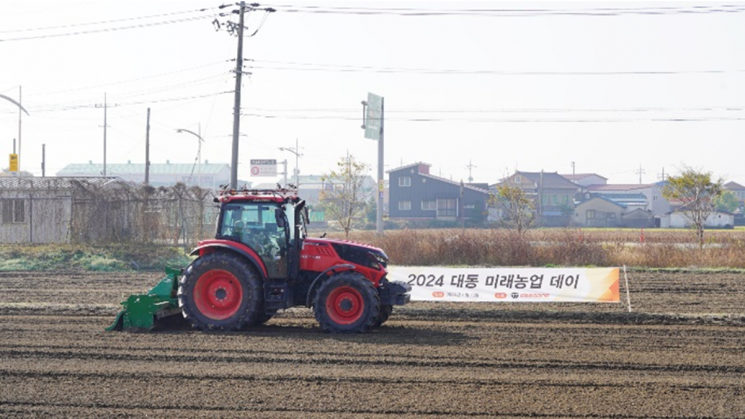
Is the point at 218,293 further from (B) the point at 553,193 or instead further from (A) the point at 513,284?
(B) the point at 553,193

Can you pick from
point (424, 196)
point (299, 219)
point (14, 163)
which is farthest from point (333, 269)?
point (424, 196)

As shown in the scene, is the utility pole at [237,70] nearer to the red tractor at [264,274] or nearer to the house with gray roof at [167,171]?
the red tractor at [264,274]

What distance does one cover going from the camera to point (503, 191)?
1297 inches

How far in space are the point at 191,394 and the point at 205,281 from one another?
392cm

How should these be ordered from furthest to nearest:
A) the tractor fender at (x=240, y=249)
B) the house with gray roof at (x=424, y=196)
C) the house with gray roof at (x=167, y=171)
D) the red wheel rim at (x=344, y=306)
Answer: the house with gray roof at (x=167, y=171)
the house with gray roof at (x=424, y=196)
the tractor fender at (x=240, y=249)
the red wheel rim at (x=344, y=306)

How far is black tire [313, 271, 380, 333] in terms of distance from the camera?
11.9m

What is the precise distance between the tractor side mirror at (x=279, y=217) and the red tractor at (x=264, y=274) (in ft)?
0.05

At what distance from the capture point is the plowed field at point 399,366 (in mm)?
8117

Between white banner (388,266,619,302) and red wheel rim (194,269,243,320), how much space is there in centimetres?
422

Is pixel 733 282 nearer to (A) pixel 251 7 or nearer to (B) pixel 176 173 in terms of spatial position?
(A) pixel 251 7

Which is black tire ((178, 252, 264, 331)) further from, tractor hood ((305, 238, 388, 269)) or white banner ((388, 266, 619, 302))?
white banner ((388, 266, 619, 302))

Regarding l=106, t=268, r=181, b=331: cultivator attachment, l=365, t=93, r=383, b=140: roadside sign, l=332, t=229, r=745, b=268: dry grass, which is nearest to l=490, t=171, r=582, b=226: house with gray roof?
l=365, t=93, r=383, b=140: roadside sign

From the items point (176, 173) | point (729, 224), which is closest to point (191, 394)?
point (729, 224)

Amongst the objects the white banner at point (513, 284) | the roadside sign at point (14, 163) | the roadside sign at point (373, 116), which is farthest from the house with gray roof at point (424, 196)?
the white banner at point (513, 284)
